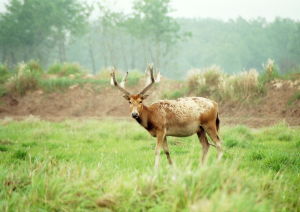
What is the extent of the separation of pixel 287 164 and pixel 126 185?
4.04 m

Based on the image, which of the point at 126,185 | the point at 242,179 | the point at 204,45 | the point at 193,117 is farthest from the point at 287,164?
the point at 204,45

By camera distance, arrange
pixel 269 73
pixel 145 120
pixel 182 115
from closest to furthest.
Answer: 1. pixel 182 115
2. pixel 145 120
3. pixel 269 73

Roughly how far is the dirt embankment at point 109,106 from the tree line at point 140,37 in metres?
8.74

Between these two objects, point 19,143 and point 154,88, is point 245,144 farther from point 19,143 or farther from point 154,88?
point 154,88

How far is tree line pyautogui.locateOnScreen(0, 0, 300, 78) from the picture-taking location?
49.1 metres

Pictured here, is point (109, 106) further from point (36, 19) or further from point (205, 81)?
point (36, 19)

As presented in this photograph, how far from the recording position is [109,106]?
21.7m

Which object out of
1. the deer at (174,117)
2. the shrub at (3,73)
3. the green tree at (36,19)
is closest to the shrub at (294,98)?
the deer at (174,117)

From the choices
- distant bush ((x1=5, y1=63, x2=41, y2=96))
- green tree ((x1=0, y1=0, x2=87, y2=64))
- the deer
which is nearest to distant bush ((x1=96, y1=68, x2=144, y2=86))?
distant bush ((x1=5, y1=63, x2=41, y2=96))

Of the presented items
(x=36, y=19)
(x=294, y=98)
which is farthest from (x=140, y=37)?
(x=294, y=98)

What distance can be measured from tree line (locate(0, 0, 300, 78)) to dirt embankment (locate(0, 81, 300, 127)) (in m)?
8.74

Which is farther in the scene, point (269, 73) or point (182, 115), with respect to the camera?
point (269, 73)

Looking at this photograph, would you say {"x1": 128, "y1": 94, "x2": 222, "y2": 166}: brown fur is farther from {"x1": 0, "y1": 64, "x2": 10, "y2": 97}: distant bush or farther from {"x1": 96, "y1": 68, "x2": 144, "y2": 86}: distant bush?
{"x1": 0, "y1": 64, "x2": 10, "y2": 97}: distant bush

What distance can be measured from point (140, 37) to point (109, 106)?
33108mm
